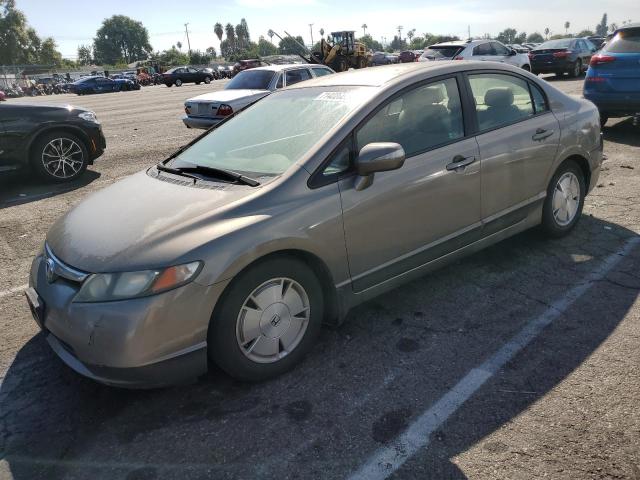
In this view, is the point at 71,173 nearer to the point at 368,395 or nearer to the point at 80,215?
the point at 80,215

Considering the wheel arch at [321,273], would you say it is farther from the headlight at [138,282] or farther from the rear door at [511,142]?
the rear door at [511,142]

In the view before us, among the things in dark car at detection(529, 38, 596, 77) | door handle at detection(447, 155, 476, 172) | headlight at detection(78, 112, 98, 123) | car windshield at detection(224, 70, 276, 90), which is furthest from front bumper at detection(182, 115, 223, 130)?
dark car at detection(529, 38, 596, 77)

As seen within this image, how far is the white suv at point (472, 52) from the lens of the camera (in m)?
15.7

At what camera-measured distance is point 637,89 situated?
8.35m

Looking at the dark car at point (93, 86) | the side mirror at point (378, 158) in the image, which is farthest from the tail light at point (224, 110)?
the dark car at point (93, 86)

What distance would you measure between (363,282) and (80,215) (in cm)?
182

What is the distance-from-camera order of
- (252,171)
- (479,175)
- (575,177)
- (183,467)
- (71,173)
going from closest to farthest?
(183,467) → (252,171) → (479,175) → (575,177) → (71,173)

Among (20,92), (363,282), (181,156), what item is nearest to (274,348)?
(363,282)

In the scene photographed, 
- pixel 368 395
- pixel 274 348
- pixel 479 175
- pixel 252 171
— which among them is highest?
pixel 252 171

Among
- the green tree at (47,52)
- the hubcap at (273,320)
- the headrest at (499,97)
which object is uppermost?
the green tree at (47,52)

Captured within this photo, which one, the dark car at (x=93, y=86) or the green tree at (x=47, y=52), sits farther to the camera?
the green tree at (x=47, y=52)

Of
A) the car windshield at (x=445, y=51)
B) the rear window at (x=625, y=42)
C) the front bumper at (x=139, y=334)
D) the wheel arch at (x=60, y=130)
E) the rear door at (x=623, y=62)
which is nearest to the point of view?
the front bumper at (x=139, y=334)

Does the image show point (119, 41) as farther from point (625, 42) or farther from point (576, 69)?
point (625, 42)

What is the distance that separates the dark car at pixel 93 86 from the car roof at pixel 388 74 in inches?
1571
